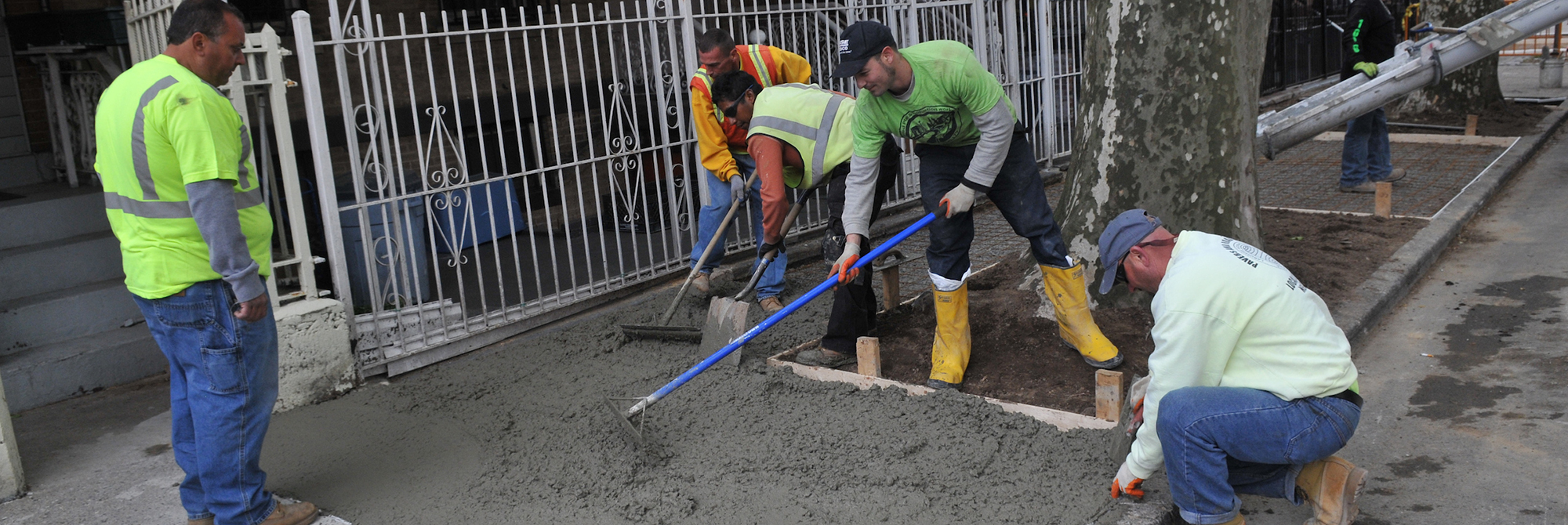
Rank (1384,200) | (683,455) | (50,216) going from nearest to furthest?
(683,455)
(50,216)
(1384,200)

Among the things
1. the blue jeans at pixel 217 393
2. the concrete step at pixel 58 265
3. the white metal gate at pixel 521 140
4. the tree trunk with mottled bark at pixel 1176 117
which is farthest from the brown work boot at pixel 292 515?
the tree trunk with mottled bark at pixel 1176 117

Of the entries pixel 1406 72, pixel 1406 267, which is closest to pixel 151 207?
pixel 1406 267

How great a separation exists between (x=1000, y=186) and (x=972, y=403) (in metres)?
1.00

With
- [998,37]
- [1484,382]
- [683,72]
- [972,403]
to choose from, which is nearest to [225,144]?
[972,403]

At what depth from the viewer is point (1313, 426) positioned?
3000mm

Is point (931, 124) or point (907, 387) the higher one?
point (931, 124)

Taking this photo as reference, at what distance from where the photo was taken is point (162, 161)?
3.37 m

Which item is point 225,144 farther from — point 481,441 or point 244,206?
point 481,441

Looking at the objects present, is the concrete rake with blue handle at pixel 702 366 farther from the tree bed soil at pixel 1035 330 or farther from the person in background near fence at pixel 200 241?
the person in background near fence at pixel 200 241

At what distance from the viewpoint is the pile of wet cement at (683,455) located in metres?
3.66

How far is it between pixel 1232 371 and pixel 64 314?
5297 millimetres

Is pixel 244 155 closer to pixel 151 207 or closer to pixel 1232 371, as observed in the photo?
pixel 151 207

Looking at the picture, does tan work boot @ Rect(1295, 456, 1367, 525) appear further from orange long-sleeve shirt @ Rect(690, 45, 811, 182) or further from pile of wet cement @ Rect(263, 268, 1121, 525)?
orange long-sleeve shirt @ Rect(690, 45, 811, 182)

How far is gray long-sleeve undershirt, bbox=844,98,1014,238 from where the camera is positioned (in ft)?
14.3
